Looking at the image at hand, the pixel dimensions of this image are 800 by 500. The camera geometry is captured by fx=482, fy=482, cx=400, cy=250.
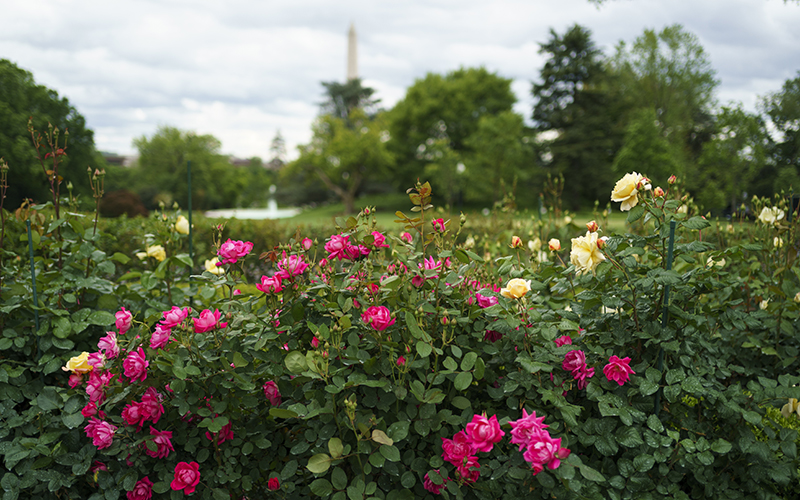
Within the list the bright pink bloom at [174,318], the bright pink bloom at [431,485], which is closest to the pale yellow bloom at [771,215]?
the bright pink bloom at [431,485]

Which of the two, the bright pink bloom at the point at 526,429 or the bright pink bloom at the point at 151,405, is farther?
the bright pink bloom at the point at 151,405

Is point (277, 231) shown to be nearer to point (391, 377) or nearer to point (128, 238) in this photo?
point (128, 238)

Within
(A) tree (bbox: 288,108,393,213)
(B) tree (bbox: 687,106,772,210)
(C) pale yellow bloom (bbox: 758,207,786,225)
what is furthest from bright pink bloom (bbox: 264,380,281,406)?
(A) tree (bbox: 288,108,393,213)

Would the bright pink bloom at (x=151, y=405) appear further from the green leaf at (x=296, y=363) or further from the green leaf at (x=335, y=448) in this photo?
the green leaf at (x=335, y=448)

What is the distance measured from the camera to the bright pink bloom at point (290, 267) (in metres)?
1.49

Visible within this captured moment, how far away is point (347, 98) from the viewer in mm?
40875

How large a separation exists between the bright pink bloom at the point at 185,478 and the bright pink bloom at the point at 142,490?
0.15m

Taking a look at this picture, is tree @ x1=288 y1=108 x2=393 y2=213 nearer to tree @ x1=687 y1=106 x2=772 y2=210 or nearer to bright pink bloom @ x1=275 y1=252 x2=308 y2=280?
tree @ x1=687 y1=106 x2=772 y2=210

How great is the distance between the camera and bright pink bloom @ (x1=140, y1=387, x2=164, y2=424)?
58.7 inches

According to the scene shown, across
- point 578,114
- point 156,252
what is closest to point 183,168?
point 578,114

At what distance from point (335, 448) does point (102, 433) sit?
2.68 ft

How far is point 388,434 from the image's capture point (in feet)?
4.36

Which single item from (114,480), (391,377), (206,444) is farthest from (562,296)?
(114,480)

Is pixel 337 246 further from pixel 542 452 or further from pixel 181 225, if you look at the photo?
pixel 181 225
